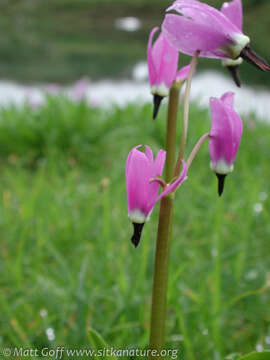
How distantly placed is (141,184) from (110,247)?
3.12ft

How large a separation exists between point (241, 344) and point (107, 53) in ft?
47.5

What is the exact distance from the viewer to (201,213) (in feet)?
6.38

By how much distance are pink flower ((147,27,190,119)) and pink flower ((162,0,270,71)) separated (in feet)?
0.29

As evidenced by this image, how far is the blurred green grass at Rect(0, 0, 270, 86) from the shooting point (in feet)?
33.4

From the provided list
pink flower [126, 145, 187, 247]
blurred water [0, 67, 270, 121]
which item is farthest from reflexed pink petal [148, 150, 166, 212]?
blurred water [0, 67, 270, 121]

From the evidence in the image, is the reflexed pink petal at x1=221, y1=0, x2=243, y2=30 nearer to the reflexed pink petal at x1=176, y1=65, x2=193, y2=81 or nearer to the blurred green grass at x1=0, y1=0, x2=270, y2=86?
the reflexed pink petal at x1=176, y1=65, x2=193, y2=81

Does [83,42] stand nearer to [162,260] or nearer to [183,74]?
[183,74]

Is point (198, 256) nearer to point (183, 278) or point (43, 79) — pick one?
point (183, 278)

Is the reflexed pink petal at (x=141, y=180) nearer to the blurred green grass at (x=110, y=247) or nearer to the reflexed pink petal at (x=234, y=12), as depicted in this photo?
the reflexed pink petal at (x=234, y=12)

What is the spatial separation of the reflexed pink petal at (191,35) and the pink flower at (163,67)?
3.6 inches

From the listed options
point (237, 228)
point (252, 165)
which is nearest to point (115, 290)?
point (237, 228)

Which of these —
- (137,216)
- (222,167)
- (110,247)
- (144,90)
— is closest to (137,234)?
(137,216)

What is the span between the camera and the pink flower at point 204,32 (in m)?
0.58

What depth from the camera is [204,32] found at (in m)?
0.58
